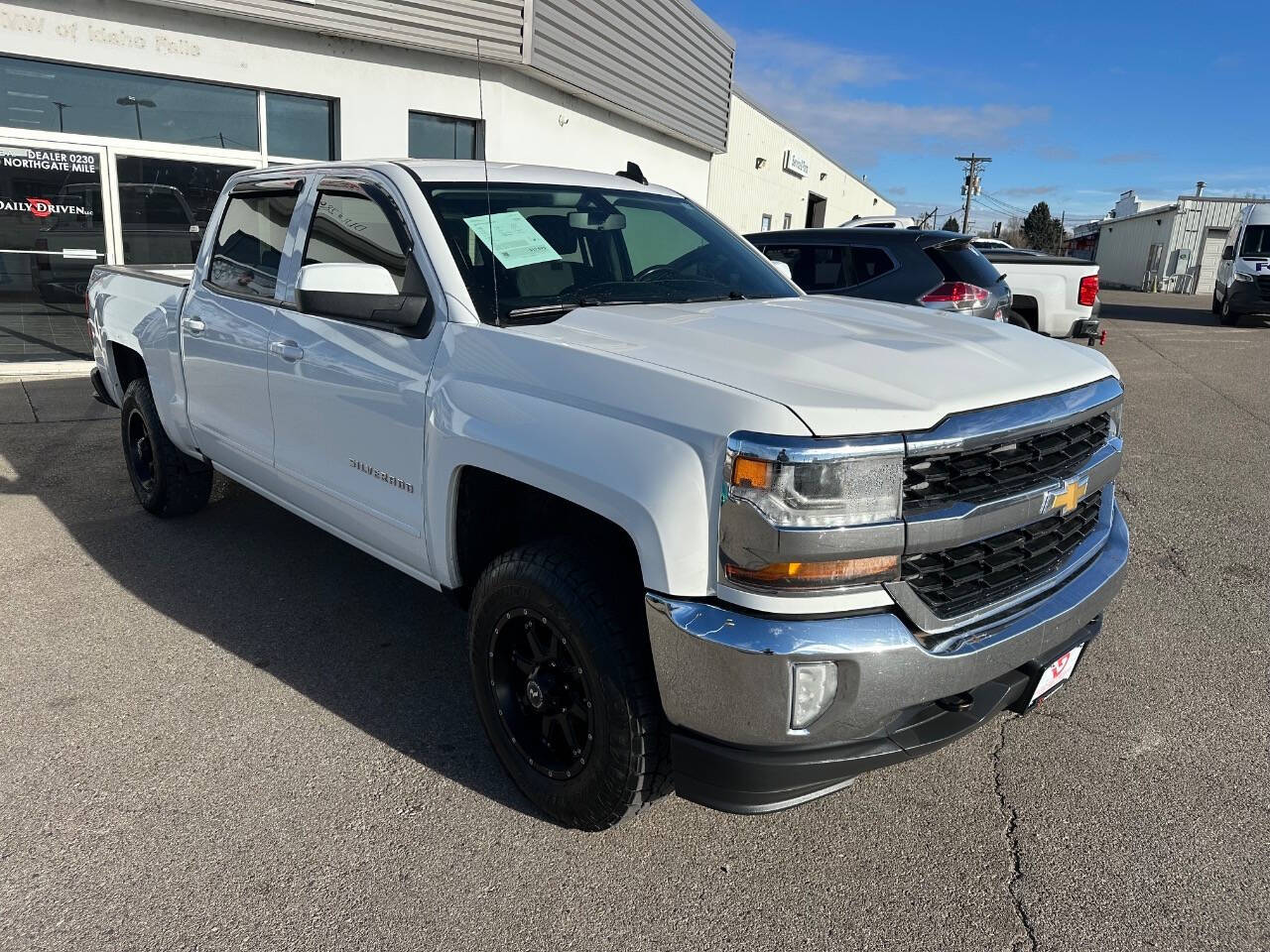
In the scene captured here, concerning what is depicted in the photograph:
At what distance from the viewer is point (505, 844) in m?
2.66

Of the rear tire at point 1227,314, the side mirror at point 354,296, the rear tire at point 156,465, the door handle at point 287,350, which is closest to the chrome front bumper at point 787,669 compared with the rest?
the side mirror at point 354,296

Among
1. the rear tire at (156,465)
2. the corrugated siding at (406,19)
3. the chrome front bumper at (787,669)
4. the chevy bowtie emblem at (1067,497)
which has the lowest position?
the rear tire at (156,465)

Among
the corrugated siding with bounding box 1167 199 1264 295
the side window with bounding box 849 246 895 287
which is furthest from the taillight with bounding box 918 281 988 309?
the corrugated siding with bounding box 1167 199 1264 295

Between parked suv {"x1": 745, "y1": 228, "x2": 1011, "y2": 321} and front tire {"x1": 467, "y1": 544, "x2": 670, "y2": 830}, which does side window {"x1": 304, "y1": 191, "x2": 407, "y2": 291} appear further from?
parked suv {"x1": 745, "y1": 228, "x2": 1011, "y2": 321}

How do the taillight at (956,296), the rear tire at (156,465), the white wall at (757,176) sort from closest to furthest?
1. the rear tire at (156,465)
2. the taillight at (956,296)
3. the white wall at (757,176)

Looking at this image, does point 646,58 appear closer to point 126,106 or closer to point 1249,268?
point 126,106

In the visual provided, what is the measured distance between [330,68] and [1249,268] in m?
18.9

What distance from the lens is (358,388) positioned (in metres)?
3.18

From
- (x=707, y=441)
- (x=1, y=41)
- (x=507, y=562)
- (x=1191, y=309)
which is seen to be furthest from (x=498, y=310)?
(x=1191, y=309)

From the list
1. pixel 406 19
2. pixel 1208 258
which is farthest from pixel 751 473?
pixel 1208 258

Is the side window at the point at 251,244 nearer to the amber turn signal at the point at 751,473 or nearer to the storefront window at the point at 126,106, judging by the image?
the amber turn signal at the point at 751,473

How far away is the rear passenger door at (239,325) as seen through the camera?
3861 mm

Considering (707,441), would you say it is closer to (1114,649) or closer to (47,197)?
(1114,649)

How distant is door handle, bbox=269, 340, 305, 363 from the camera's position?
11.5ft
